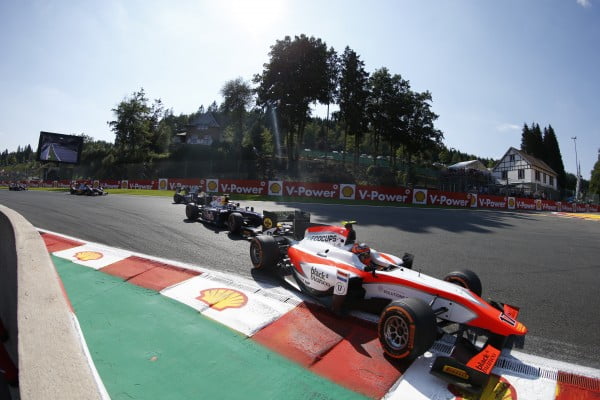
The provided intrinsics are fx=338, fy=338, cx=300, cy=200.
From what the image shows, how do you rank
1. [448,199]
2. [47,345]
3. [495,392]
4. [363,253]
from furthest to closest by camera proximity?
[448,199] < [363,253] < [495,392] < [47,345]

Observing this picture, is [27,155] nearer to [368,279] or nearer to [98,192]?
[98,192]

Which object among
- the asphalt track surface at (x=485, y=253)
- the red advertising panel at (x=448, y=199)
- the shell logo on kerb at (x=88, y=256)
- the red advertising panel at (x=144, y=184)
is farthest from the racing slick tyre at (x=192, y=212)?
the red advertising panel at (x=144, y=184)

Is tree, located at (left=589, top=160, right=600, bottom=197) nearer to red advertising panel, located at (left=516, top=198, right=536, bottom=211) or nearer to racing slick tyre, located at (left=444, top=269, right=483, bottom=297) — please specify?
red advertising panel, located at (left=516, top=198, right=536, bottom=211)

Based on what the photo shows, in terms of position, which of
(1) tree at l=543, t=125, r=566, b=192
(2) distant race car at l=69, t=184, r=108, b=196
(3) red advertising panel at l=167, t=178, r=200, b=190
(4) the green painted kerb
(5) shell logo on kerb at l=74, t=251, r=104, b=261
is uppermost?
(1) tree at l=543, t=125, r=566, b=192

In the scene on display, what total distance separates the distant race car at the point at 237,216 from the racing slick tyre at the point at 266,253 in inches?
35.0

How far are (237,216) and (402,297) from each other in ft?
20.5

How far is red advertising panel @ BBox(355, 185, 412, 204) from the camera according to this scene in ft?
91.5

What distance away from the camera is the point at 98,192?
27344mm

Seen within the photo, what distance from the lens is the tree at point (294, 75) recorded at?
110 feet

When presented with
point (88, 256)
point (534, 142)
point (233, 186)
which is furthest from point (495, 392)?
point (534, 142)

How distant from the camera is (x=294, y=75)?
33.5 m

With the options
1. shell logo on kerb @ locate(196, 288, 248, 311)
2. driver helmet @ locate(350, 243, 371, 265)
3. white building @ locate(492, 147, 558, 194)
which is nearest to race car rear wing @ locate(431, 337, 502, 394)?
driver helmet @ locate(350, 243, 371, 265)

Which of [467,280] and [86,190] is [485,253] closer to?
[467,280]

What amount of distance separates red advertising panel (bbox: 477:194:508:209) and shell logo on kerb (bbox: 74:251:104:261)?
31.0 metres
